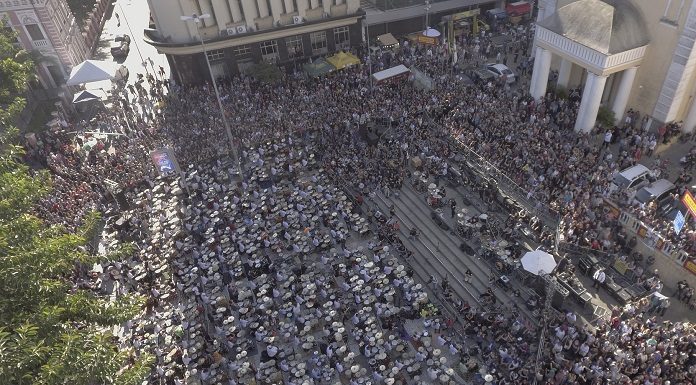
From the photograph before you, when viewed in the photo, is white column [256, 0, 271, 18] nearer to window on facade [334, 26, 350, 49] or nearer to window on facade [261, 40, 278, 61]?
window on facade [261, 40, 278, 61]

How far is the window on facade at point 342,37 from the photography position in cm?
4981

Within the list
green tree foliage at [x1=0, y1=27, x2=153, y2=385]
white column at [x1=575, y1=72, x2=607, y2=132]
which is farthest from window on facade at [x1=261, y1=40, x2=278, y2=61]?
green tree foliage at [x1=0, y1=27, x2=153, y2=385]

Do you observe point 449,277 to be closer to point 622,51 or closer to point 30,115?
point 622,51

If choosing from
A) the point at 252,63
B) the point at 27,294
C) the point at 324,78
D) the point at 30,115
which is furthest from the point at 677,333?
the point at 30,115

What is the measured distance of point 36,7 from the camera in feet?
146

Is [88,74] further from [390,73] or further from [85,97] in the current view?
[390,73]

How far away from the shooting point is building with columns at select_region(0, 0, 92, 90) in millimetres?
44656

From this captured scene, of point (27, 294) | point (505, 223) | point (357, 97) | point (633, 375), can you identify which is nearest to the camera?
point (27, 294)

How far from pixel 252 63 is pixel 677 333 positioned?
1626 inches

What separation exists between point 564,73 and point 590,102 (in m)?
5.49

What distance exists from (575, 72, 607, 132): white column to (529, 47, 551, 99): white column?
4.05 metres

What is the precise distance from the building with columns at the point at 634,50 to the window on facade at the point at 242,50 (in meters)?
27.4

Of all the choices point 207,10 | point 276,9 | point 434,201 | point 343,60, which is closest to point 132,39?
point 207,10

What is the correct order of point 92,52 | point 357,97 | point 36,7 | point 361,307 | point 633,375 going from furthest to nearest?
point 92,52 → point 36,7 → point 357,97 → point 361,307 → point 633,375
